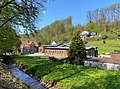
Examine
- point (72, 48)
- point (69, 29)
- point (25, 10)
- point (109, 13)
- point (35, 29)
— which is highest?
point (109, 13)

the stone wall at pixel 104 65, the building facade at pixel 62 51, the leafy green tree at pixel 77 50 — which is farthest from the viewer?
the building facade at pixel 62 51

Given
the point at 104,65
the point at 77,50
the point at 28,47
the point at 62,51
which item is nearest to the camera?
the point at 104,65

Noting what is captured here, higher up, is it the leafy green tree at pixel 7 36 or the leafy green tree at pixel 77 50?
the leafy green tree at pixel 7 36

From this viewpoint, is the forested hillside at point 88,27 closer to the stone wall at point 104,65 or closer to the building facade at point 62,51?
the building facade at point 62,51

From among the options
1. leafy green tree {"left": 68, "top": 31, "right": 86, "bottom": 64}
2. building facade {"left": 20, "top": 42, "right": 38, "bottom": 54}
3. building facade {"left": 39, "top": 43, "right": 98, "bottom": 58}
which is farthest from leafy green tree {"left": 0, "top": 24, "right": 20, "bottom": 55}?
building facade {"left": 20, "top": 42, "right": 38, "bottom": 54}

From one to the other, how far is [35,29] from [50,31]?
8768cm

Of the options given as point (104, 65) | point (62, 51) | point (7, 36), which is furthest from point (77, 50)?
point (62, 51)

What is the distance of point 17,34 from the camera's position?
28.8 meters

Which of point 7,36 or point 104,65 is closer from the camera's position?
point 7,36

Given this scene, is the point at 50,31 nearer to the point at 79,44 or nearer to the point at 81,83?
the point at 79,44

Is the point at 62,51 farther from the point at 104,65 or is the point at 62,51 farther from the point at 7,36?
the point at 7,36

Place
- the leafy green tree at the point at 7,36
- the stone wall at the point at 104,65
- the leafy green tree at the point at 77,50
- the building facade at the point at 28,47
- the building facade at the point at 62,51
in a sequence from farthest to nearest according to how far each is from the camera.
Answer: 1. the building facade at the point at 28,47
2. the building facade at the point at 62,51
3. the leafy green tree at the point at 77,50
4. the stone wall at the point at 104,65
5. the leafy green tree at the point at 7,36

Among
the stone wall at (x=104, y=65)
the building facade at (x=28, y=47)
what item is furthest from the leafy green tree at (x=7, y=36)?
the building facade at (x=28, y=47)

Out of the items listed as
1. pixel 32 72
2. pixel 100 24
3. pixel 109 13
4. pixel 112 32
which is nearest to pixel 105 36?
pixel 112 32
